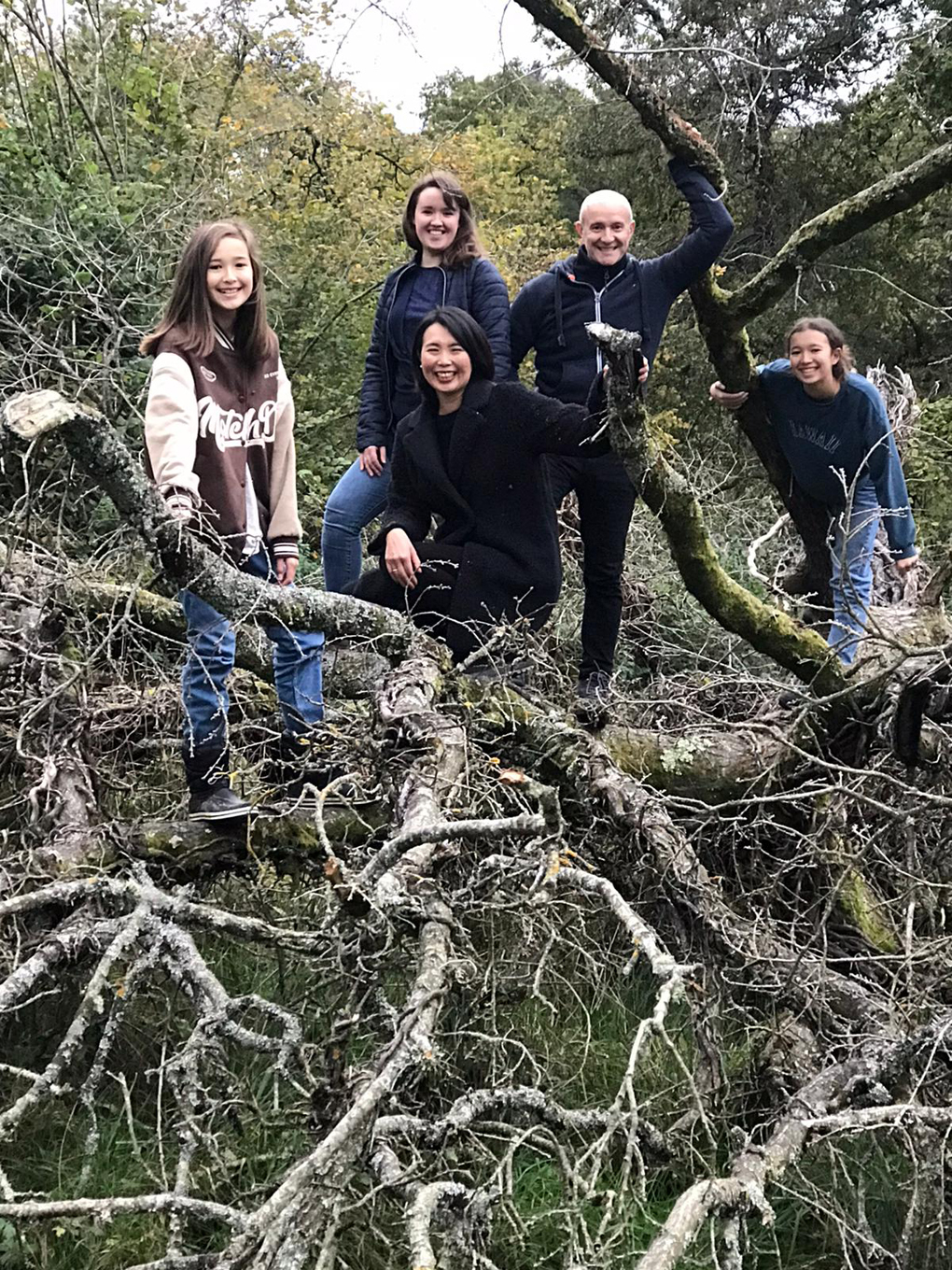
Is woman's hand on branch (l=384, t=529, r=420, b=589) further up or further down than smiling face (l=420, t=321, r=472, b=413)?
further down

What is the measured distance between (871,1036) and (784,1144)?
576 mm

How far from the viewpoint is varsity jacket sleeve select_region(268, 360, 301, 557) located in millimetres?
3398

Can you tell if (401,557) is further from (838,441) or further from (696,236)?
(838,441)

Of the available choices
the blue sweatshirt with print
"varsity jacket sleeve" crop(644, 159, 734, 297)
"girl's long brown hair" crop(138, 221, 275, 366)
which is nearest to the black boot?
"girl's long brown hair" crop(138, 221, 275, 366)

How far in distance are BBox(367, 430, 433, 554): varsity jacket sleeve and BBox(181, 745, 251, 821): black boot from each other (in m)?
0.84

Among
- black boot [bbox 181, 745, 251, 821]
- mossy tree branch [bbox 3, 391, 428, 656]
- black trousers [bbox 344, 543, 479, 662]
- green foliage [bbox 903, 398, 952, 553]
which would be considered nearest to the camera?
mossy tree branch [bbox 3, 391, 428, 656]

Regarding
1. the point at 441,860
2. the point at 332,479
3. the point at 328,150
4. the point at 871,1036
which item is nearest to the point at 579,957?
the point at 871,1036

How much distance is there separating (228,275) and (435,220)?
3.14ft

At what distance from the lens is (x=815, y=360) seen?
4.25m

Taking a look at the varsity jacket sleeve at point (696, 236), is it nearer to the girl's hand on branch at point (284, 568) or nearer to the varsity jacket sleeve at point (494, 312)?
the varsity jacket sleeve at point (494, 312)

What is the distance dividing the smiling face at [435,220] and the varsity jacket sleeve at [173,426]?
1166 mm

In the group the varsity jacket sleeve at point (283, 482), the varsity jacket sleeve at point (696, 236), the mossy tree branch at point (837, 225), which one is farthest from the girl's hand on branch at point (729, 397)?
the varsity jacket sleeve at point (283, 482)

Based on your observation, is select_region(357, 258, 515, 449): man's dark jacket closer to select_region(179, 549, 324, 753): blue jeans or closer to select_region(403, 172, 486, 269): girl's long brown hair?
select_region(403, 172, 486, 269): girl's long brown hair

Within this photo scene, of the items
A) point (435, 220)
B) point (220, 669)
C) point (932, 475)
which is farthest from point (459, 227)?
point (932, 475)
